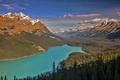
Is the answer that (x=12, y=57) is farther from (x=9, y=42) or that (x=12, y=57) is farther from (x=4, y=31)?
(x=4, y=31)

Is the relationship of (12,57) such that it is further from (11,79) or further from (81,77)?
(81,77)

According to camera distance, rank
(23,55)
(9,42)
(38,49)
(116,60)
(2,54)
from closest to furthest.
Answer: (116,60) < (2,54) < (23,55) < (9,42) < (38,49)

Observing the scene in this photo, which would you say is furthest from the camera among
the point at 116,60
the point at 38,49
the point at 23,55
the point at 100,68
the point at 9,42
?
the point at 38,49

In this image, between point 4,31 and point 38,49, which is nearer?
point 4,31

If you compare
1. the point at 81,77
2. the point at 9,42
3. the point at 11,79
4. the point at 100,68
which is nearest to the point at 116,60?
the point at 100,68

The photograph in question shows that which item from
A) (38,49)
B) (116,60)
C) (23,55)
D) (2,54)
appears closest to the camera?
(116,60)

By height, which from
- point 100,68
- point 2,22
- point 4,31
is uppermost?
point 2,22

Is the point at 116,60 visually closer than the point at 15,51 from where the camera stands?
Yes

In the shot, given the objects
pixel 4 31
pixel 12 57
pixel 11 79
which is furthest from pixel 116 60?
pixel 4 31

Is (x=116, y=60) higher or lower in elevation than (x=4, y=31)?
lower
